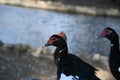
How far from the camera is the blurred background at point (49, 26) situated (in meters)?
10.8

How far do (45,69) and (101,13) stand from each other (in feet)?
33.1

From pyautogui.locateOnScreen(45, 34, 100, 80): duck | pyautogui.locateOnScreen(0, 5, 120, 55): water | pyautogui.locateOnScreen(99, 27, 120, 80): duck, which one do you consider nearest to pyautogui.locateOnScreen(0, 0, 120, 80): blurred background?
pyautogui.locateOnScreen(0, 5, 120, 55): water

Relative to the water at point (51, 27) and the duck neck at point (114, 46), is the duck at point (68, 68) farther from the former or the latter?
the water at point (51, 27)

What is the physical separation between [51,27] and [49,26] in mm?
262

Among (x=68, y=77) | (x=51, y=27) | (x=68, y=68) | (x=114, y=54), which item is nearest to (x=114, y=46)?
(x=114, y=54)

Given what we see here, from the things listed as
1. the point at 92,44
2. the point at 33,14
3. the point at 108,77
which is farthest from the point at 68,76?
the point at 33,14

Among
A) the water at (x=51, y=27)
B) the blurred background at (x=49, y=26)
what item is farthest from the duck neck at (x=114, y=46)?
the water at (x=51, y=27)

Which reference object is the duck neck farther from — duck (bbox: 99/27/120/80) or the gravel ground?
the gravel ground

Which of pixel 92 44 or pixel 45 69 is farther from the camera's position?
pixel 92 44

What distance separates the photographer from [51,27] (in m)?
15.9

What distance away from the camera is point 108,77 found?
8.81 metres

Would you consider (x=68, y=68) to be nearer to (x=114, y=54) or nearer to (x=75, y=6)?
(x=114, y=54)

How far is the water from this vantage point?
1353 cm

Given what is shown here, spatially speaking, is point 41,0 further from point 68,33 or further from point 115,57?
point 115,57
